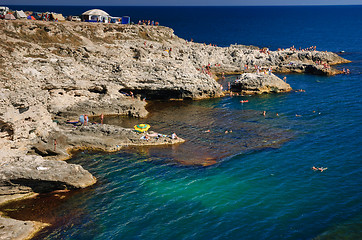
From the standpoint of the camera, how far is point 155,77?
56.2 m

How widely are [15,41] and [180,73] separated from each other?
25.6 meters

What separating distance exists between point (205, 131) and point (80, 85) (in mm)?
19357

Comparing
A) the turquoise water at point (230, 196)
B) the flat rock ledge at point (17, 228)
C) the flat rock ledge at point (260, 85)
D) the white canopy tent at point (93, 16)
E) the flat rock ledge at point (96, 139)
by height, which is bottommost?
the flat rock ledge at point (17, 228)

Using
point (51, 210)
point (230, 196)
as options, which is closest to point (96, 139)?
point (51, 210)

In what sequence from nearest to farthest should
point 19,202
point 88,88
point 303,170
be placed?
1. point 19,202
2. point 303,170
3. point 88,88

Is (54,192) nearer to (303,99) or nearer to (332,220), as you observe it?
(332,220)

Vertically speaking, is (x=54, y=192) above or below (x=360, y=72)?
below

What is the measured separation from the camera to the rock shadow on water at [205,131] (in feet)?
124

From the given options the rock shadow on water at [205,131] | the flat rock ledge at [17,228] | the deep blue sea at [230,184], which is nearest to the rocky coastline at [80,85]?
the flat rock ledge at [17,228]

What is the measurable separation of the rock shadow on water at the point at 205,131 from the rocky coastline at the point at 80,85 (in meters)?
2.06

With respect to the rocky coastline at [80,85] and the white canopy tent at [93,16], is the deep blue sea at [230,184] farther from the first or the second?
the white canopy tent at [93,16]

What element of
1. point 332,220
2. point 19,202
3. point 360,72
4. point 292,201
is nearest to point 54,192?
point 19,202

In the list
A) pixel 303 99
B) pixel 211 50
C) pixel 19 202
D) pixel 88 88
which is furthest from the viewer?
pixel 211 50

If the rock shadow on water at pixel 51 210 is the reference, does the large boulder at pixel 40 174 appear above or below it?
above
